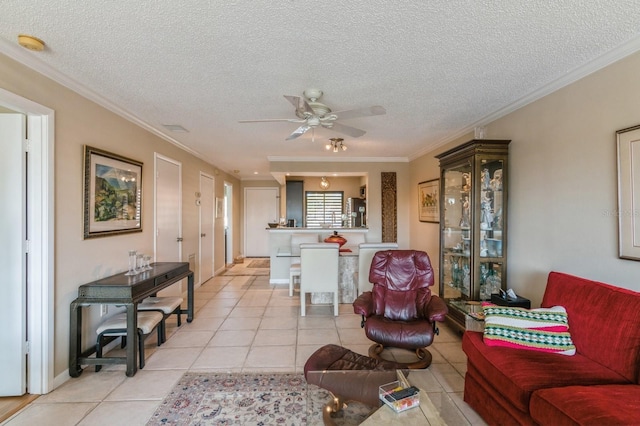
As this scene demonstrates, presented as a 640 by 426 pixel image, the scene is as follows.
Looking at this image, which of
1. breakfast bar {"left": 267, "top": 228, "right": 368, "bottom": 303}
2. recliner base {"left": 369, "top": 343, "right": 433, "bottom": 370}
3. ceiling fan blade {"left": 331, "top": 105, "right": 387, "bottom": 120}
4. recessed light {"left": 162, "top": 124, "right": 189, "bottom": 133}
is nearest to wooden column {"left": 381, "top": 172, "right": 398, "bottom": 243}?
breakfast bar {"left": 267, "top": 228, "right": 368, "bottom": 303}

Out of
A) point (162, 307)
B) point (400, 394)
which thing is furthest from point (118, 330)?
point (400, 394)

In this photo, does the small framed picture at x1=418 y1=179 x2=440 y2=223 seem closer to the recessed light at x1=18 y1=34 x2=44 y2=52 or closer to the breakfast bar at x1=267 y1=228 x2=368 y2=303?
the breakfast bar at x1=267 y1=228 x2=368 y2=303

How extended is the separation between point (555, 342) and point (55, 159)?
3.89 m

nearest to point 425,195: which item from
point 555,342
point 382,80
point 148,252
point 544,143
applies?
point 544,143

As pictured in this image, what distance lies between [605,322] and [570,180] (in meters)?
1.17

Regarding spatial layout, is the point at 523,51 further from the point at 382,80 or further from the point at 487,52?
the point at 382,80

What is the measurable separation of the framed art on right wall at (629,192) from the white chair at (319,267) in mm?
2772

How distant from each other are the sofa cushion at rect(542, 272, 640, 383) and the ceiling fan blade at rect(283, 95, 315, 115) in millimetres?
2360

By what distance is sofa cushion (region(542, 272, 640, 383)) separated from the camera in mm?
1609

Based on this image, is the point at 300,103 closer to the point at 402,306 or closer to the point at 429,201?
the point at 402,306

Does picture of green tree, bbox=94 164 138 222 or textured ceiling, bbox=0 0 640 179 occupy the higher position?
textured ceiling, bbox=0 0 640 179

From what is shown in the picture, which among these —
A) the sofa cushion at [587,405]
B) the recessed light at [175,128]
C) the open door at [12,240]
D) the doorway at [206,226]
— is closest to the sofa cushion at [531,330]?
the sofa cushion at [587,405]

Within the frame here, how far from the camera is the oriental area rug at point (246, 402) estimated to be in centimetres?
187

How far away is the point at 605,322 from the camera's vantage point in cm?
175
